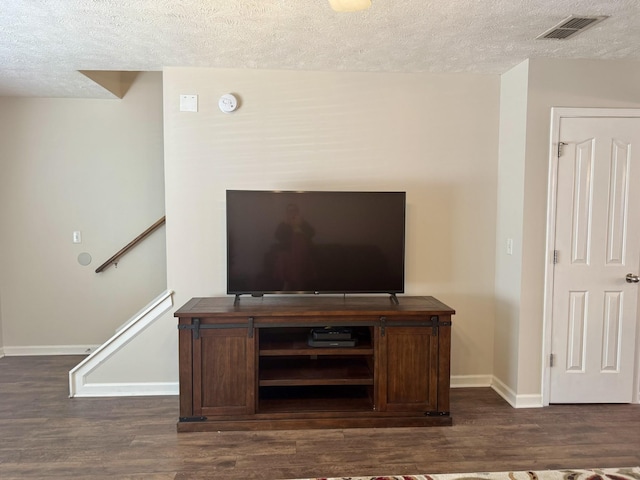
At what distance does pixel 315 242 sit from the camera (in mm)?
2699

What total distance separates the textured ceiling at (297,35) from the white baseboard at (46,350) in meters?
2.54

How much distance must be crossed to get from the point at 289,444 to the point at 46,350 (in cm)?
297

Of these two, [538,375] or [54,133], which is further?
[54,133]

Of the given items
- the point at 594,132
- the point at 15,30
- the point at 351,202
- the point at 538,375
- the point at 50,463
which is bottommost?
the point at 50,463

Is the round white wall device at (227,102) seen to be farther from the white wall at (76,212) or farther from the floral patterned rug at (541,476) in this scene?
the floral patterned rug at (541,476)

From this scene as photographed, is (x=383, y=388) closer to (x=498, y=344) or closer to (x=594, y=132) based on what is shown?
(x=498, y=344)

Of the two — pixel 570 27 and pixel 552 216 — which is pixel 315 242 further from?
pixel 570 27

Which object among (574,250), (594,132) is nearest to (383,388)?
(574,250)

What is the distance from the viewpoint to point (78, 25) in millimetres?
2197

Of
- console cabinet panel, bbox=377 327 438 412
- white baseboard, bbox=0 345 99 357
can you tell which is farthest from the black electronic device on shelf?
white baseboard, bbox=0 345 99 357

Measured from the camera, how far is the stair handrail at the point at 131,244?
3652mm

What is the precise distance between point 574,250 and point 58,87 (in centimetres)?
449

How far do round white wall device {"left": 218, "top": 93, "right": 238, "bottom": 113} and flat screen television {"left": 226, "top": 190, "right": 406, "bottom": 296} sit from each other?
2.38 ft

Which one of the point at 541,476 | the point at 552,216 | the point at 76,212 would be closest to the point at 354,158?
the point at 552,216
